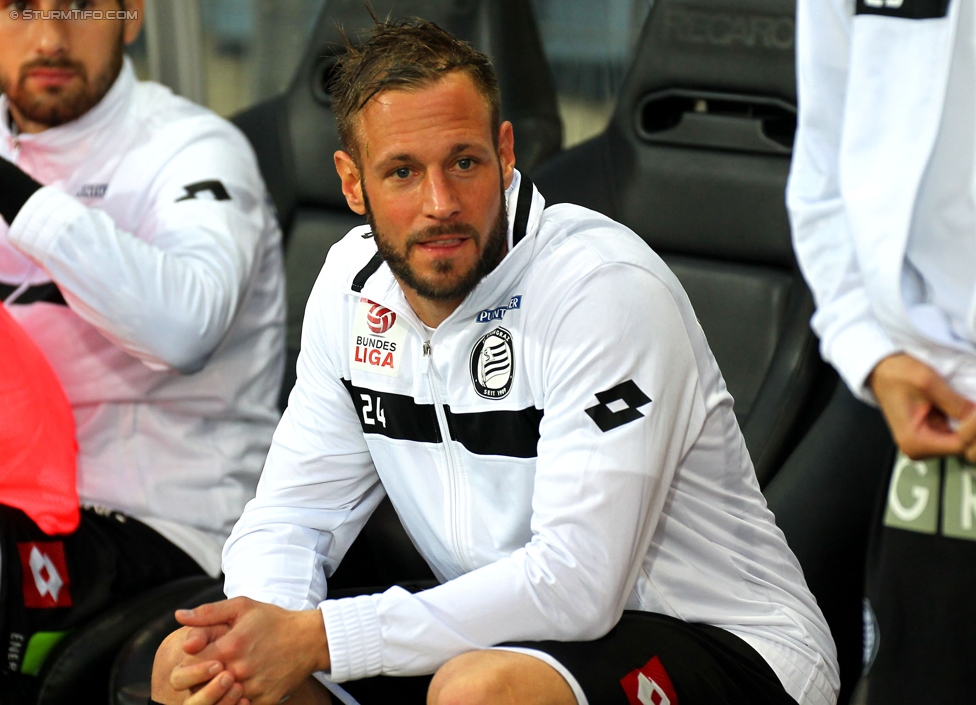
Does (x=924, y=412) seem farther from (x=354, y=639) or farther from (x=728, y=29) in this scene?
(x=728, y=29)

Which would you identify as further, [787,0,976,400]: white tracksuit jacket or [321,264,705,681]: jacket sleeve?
[321,264,705,681]: jacket sleeve

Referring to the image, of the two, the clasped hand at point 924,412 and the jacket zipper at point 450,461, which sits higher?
the clasped hand at point 924,412

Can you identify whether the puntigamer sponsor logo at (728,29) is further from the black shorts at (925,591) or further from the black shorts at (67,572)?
the black shorts at (67,572)

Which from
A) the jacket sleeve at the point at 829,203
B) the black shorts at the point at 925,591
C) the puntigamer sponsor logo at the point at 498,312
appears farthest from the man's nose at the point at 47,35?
the black shorts at the point at 925,591

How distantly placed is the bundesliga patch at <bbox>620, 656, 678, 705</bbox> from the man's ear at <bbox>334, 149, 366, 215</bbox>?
1.86 ft

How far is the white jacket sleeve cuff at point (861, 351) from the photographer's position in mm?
1060

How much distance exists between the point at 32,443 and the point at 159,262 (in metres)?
0.30

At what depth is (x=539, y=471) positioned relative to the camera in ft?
3.85

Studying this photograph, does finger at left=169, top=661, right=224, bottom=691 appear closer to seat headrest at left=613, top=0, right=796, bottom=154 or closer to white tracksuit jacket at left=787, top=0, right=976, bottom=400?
white tracksuit jacket at left=787, top=0, right=976, bottom=400

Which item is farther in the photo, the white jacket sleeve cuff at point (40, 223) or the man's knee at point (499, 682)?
the white jacket sleeve cuff at point (40, 223)

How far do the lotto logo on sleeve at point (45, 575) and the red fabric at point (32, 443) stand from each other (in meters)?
0.04

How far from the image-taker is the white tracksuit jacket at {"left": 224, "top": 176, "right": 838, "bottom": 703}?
1140mm

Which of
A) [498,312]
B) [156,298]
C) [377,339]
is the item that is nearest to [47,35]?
[156,298]

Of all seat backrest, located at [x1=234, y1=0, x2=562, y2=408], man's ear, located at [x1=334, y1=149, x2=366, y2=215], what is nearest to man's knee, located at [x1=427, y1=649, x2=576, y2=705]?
man's ear, located at [x1=334, y1=149, x2=366, y2=215]
